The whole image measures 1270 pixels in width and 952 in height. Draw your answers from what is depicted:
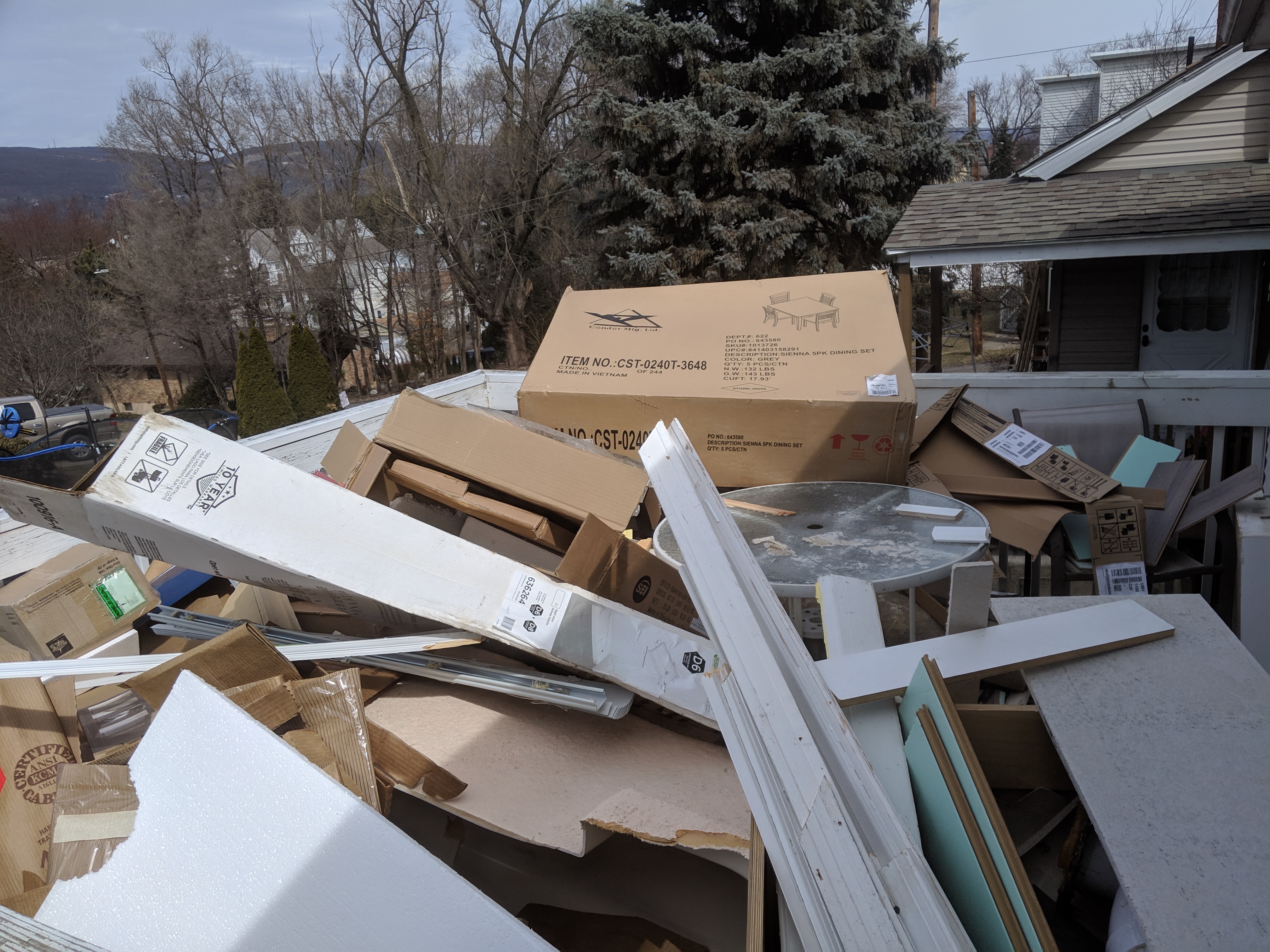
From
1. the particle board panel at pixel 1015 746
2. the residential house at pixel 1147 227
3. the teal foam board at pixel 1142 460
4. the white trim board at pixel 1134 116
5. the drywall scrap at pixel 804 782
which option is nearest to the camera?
the drywall scrap at pixel 804 782

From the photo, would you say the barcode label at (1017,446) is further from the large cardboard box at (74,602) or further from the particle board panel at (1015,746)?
the large cardboard box at (74,602)

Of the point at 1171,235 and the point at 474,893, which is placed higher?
the point at 1171,235

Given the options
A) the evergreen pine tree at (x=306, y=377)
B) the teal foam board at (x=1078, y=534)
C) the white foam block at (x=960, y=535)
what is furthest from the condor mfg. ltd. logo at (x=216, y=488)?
the evergreen pine tree at (x=306, y=377)

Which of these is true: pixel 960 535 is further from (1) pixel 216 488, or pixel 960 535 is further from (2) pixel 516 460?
(1) pixel 216 488

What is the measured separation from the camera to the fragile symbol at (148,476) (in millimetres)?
2291

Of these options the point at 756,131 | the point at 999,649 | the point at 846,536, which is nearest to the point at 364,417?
the point at 846,536

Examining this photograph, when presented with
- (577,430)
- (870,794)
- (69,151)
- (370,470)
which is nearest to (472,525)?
(370,470)

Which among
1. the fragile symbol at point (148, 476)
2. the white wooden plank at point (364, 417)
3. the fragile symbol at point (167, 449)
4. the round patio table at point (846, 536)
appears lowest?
the round patio table at point (846, 536)

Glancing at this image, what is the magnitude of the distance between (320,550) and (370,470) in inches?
36.1

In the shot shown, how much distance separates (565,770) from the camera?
2100mm

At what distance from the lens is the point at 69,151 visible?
91562 millimetres

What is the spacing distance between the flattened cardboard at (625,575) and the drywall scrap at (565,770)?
40cm

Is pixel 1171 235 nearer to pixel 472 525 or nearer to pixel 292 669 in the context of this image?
pixel 472 525

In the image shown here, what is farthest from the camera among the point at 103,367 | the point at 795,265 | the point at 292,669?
the point at 103,367
